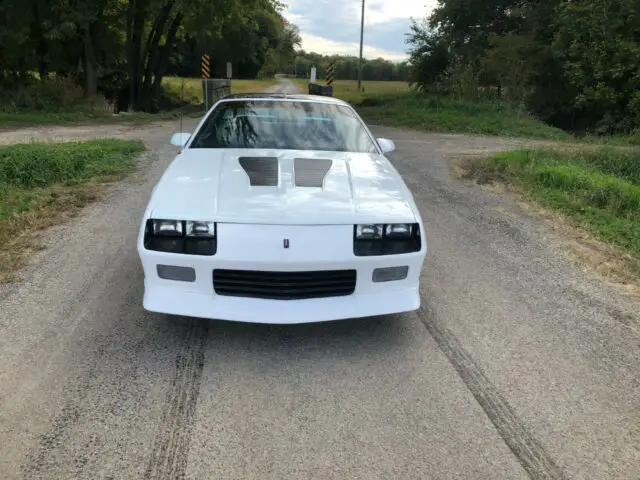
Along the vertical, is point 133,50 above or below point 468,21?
below

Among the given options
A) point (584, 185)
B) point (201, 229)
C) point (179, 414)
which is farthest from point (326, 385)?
point (584, 185)

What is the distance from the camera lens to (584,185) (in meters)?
7.89

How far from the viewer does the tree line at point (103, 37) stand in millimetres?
19891

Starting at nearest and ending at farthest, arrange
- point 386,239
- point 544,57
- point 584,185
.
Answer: point 386,239 → point 584,185 → point 544,57

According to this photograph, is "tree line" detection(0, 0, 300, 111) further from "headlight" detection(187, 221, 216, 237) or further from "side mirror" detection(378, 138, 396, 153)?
"headlight" detection(187, 221, 216, 237)

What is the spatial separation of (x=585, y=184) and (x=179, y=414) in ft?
22.8

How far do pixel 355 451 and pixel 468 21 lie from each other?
96.9 feet

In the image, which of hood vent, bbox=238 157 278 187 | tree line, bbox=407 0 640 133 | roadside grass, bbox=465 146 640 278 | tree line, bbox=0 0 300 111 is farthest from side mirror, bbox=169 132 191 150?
tree line, bbox=407 0 640 133

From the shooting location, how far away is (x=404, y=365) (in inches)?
131

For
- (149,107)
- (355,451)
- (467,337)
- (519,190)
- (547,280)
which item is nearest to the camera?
(355,451)

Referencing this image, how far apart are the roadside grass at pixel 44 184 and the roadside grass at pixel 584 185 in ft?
18.4

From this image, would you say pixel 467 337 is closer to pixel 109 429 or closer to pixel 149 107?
pixel 109 429

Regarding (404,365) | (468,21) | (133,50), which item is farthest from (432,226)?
(468,21)

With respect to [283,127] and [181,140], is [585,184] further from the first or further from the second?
[181,140]
